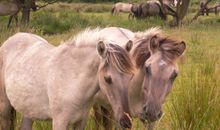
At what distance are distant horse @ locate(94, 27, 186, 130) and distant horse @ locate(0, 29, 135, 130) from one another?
0.42m

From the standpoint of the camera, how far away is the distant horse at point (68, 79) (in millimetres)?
3576

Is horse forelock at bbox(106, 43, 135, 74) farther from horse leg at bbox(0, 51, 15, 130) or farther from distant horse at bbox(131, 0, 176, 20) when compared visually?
distant horse at bbox(131, 0, 176, 20)

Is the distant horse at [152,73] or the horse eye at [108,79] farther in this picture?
the distant horse at [152,73]

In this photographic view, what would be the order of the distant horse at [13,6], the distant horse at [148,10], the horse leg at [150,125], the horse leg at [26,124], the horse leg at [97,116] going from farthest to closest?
1. the distant horse at [148,10]
2. the distant horse at [13,6]
3. the horse leg at [97,116]
4. the horse leg at [26,124]
5. the horse leg at [150,125]

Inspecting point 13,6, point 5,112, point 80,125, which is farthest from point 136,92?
point 13,6

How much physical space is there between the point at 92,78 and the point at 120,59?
411mm

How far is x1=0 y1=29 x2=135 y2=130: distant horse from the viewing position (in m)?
3.58

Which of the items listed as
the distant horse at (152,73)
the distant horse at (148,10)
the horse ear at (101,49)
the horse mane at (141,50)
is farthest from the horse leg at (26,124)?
the distant horse at (148,10)

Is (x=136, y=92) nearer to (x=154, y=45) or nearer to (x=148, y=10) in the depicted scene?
(x=154, y=45)

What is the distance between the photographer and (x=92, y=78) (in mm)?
3895

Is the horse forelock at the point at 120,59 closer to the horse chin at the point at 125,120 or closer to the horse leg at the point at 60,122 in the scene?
the horse chin at the point at 125,120

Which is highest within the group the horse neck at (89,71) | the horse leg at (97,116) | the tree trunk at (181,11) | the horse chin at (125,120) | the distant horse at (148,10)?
the horse neck at (89,71)

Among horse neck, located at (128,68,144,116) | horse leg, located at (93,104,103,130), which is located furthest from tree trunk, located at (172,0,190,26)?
horse neck, located at (128,68,144,116)

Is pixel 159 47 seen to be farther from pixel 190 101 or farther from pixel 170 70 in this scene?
pixel 190 101
